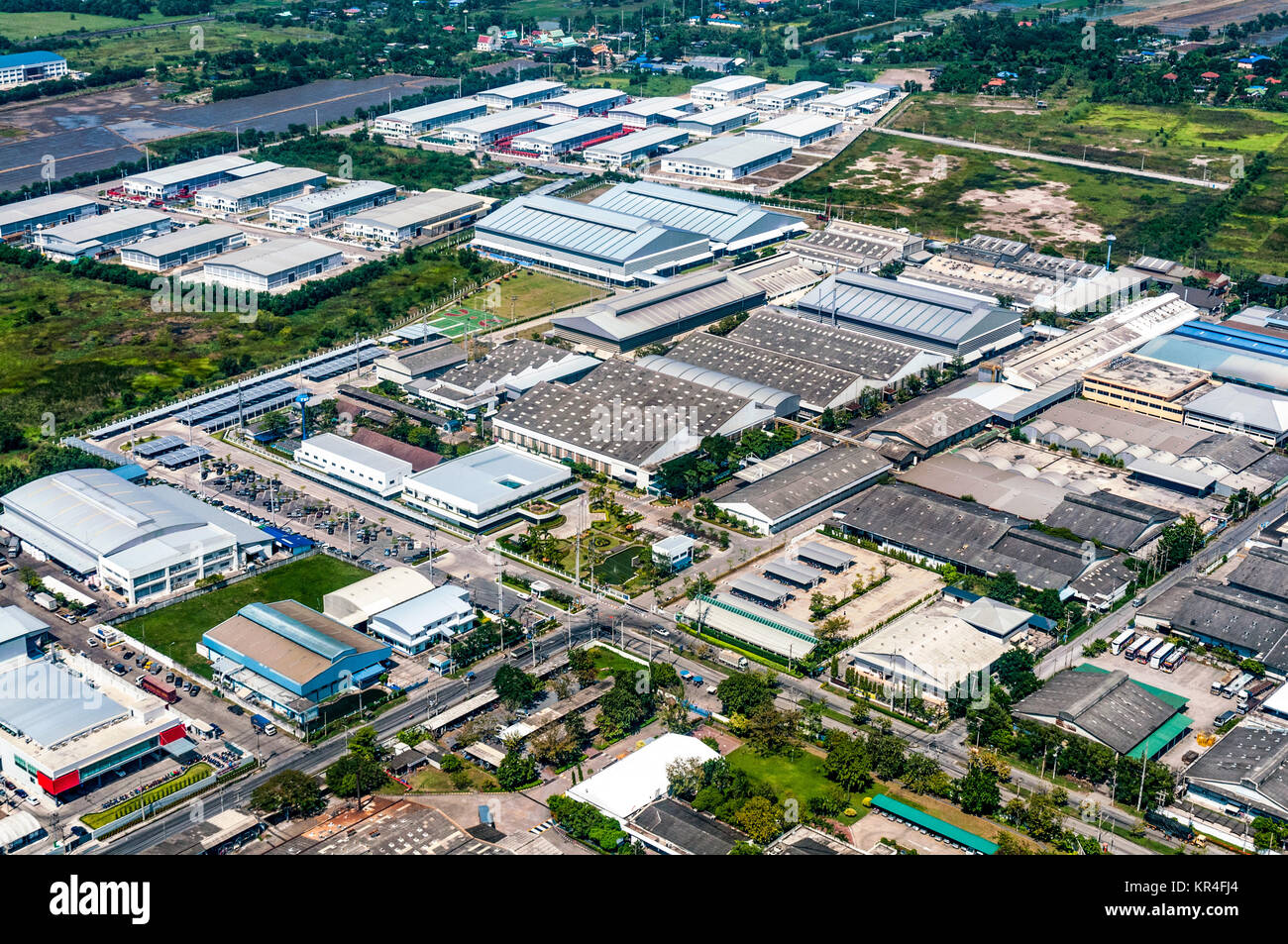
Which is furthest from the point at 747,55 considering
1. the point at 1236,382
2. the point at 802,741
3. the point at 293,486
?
the point at 802,741

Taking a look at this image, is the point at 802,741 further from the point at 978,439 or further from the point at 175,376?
the point at 175,376

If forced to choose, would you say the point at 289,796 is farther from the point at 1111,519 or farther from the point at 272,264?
the point at 272,264

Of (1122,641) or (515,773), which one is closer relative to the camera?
(515,773)

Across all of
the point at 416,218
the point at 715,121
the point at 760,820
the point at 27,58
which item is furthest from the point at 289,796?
the point at 27,58

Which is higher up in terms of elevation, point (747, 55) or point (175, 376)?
point (747, 55)

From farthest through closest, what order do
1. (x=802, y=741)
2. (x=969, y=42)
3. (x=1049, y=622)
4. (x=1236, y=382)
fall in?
(x=969, y=42) → (x=1236, y=382) → (x=1049, y=622) → (x=802, y=741)

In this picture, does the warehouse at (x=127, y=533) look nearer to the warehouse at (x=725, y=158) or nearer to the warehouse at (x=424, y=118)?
the warehouse at (x=725, y=158)
